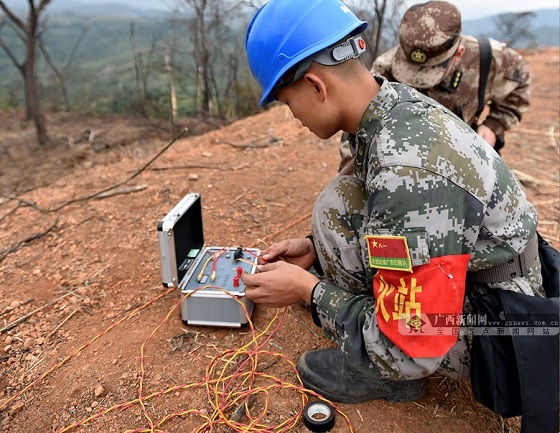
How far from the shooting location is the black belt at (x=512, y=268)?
1.52 metres

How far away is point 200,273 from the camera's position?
2.16 m

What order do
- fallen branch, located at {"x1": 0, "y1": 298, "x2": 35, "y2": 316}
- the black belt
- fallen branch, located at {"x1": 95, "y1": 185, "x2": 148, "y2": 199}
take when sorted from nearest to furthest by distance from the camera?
the black belt → fallen branch, located at {"x1": 0, "y1": 298, "x2": 35, "y2": 316} → fallen branch, located at {"x1": 95, "y1": 185, "x2": 148, "y2": 199}

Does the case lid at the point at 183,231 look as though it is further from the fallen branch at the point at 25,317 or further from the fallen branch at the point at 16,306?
the fallen branch at the point at 16,306

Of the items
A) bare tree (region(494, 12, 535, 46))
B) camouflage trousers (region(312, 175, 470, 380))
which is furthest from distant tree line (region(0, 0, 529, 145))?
bare tree (region(494, 12, 535, 46))

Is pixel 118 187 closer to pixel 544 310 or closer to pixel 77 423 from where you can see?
pixel 77 423

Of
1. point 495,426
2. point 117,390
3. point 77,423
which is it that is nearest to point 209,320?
point 117,390

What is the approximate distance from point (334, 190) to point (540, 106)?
6044 mm

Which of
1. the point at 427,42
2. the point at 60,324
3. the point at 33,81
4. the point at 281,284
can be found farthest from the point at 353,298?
the point at 33,81

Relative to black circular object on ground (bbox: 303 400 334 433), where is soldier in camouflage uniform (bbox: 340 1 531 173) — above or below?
above

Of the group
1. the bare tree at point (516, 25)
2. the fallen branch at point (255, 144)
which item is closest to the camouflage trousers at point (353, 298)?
the fallen branch at point (255, 144)

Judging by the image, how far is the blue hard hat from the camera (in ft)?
4.61

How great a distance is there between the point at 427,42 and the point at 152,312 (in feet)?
6.45

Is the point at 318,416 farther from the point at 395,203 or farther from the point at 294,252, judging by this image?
the point at 395,203

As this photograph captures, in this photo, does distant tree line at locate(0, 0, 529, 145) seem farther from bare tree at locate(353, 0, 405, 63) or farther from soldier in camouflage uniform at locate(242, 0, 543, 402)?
soldier in camouflage uniform at locate(242, 0, 543, 402)
